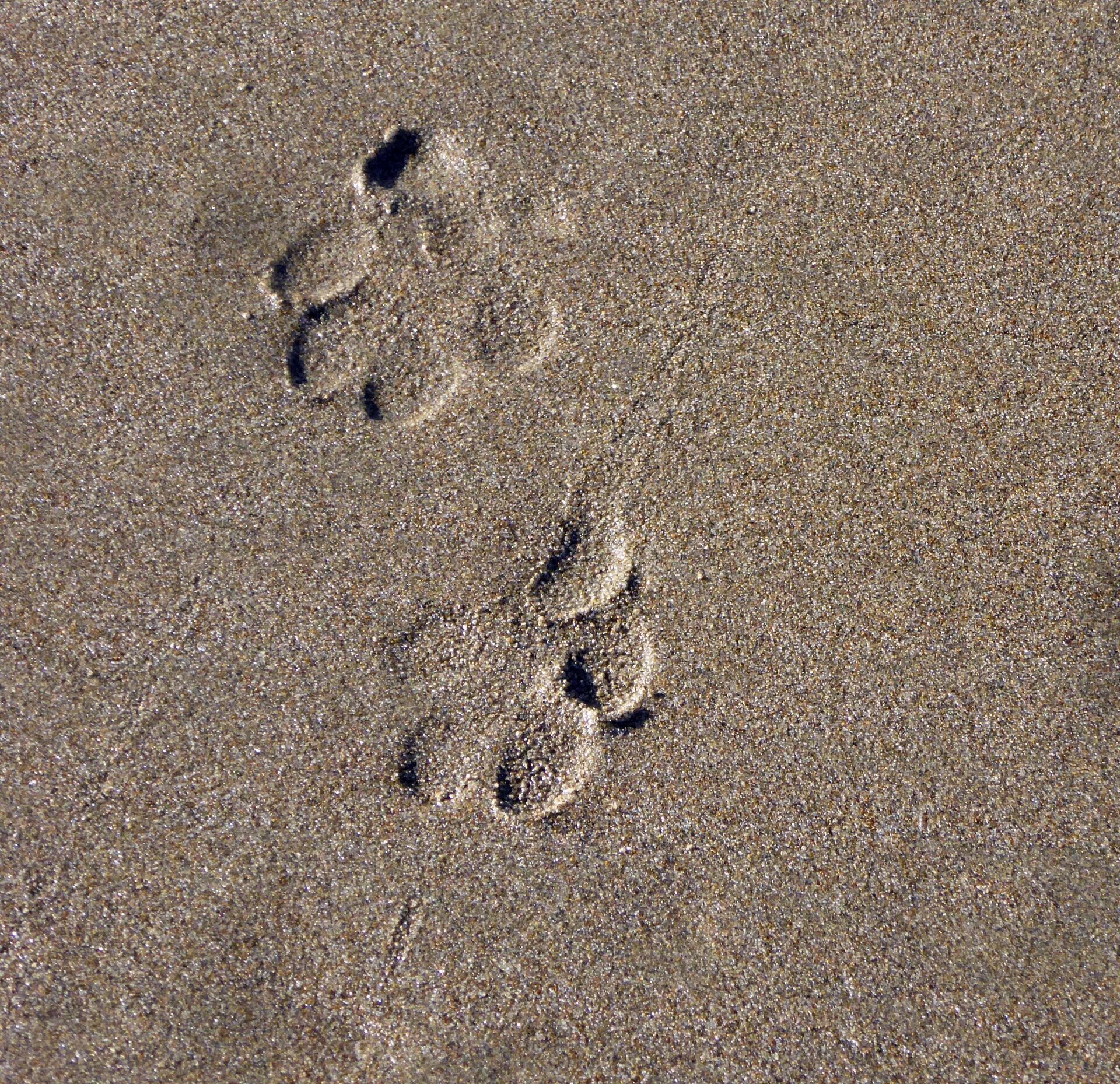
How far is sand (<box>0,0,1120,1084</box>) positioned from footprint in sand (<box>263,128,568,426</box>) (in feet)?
0.03

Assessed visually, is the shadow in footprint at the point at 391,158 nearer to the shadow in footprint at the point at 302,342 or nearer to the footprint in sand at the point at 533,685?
the shadow in footprint at the point at 302,342

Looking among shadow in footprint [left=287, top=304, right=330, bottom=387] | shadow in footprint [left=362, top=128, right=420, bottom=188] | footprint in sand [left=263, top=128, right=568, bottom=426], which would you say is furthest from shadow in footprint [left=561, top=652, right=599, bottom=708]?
shadow in footprint [left=362, top=128, right=420, bottom=188]

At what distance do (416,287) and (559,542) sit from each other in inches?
26.2

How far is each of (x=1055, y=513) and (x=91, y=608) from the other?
2.16m

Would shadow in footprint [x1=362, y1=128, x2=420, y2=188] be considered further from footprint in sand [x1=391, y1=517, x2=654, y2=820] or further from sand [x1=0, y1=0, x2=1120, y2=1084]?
footprint in sand [x1=391, y1=517, x2=654, y2=820]

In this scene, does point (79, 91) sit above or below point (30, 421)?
above

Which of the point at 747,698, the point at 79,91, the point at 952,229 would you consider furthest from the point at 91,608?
the point at 952,229

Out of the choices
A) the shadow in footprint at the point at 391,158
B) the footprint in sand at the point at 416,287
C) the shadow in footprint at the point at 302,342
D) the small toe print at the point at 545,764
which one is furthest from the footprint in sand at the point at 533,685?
the shadow in footprint at the point at 391,158

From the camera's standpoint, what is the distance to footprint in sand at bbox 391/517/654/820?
5.46 feet

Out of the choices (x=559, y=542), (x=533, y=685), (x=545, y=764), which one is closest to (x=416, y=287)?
(x=559, y=542)

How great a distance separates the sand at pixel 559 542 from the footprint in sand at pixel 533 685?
11 mm

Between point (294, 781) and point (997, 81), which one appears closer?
point (294, 781)

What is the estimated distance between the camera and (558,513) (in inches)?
67.5

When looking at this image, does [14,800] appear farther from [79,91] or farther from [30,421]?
[79,91]
